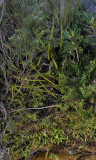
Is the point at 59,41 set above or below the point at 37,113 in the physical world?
above

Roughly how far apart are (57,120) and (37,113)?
20 centimetres

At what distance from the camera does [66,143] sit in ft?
4.52

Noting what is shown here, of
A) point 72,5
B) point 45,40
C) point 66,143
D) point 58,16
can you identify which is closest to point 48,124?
point 66,143

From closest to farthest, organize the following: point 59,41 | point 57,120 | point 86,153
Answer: point 86,153
point 57,120
point 59,41

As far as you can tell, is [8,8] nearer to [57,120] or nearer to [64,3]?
[64,3]

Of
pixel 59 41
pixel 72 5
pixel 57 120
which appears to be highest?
pixel 72 5

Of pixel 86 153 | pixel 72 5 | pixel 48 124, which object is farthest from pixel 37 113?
pixel 72 5

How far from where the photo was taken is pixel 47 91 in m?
1.47

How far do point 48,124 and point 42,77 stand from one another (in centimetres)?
47

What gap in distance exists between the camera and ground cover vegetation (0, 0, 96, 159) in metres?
1.32

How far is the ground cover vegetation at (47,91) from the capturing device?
1.32 m

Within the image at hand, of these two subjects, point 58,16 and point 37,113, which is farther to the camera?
point 58,16

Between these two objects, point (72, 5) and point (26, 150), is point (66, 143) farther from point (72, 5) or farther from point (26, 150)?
point (72, 5)

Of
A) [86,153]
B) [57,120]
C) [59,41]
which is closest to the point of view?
[86,153]
